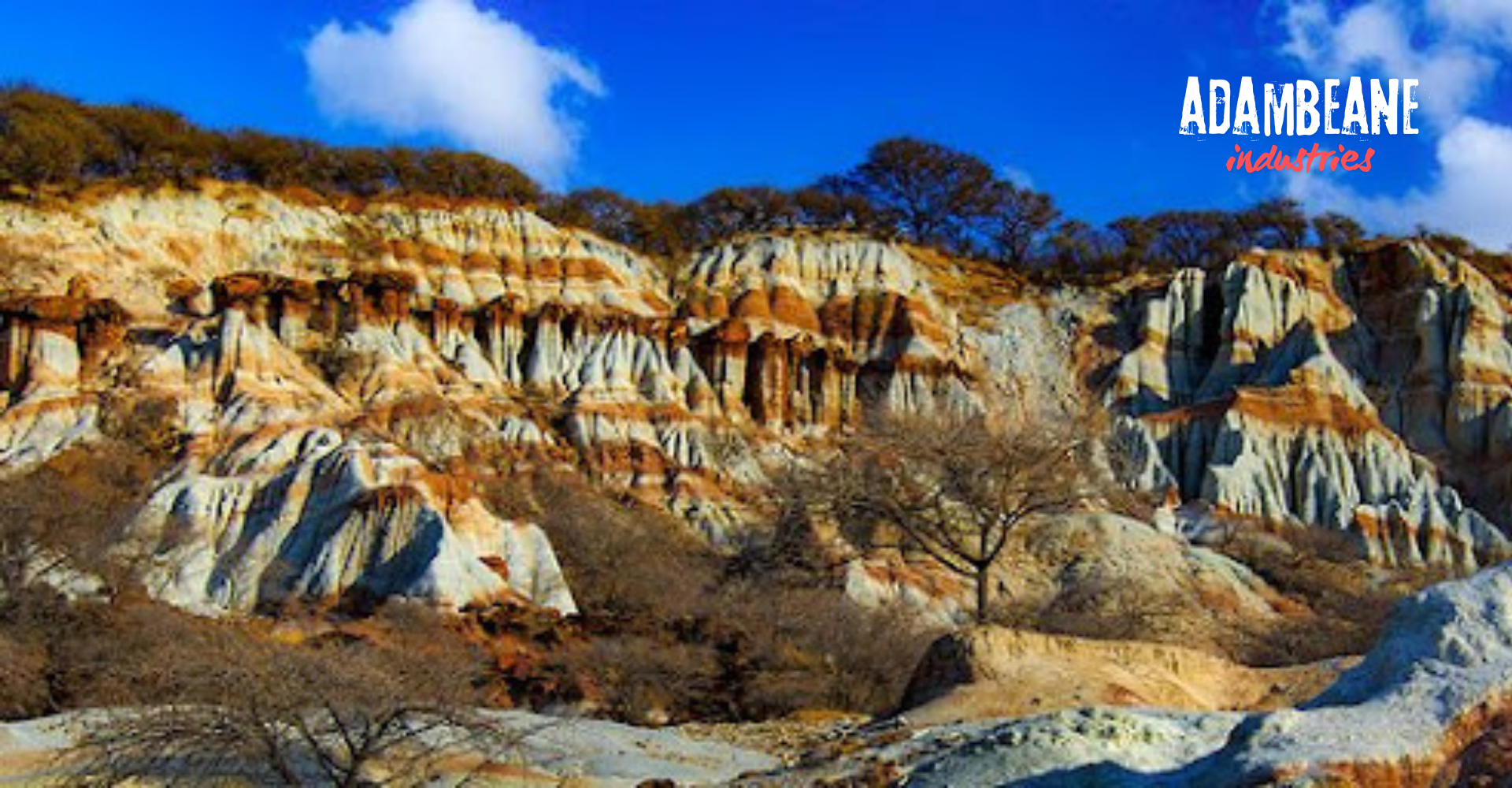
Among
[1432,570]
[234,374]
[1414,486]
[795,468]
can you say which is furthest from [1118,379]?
[234,374]

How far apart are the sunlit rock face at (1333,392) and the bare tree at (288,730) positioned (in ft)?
156

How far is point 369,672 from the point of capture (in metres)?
18.5

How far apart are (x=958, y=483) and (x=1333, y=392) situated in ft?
140

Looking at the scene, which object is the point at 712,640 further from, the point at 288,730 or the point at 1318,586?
the point at 1318,586

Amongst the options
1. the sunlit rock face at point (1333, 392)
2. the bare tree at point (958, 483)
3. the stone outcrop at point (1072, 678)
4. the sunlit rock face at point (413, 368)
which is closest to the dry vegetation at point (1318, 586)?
the sunlit rock face at point (1333, 392)

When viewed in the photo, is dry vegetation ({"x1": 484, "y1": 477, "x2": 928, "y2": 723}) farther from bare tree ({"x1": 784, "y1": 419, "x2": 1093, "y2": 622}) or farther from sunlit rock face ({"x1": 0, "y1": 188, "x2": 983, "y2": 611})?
sunlit rock face ({"x1": 0, "y1": 188, "x2": 983, "y2": 611})

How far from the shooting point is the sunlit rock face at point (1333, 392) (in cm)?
6181

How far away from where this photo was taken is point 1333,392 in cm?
6694

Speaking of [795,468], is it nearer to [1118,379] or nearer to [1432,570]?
[1432,570]

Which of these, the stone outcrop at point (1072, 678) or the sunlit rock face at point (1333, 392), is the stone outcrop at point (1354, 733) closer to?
the stone outcrop at point (1072, 678)

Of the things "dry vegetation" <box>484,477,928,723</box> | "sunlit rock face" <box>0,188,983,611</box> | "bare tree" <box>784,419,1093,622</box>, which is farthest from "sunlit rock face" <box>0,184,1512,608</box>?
"bare tree" <box>784,419,1093,622</box>

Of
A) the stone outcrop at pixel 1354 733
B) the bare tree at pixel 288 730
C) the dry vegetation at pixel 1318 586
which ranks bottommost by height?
the dry vegetation at pixel 1318 586

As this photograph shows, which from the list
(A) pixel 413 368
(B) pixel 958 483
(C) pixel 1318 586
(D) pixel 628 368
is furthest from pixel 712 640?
(D) pixel 628 368

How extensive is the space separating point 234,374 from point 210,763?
116ft
